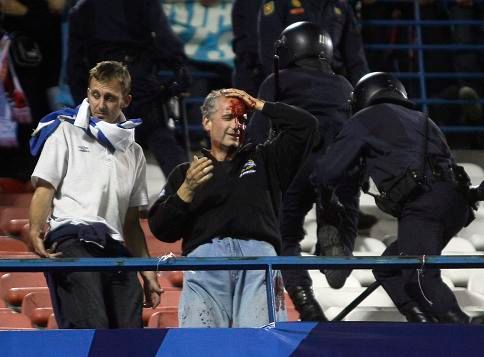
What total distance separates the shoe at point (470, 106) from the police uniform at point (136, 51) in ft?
7.76

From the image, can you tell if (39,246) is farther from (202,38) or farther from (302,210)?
(202,38)

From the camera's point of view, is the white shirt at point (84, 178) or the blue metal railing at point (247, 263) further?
the white shirt at point (84, 178)

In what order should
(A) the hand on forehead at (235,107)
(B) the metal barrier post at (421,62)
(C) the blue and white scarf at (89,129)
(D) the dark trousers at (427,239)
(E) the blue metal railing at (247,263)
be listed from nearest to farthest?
(E) the blue metal railing at (247,263) < (C) the blue and white scarf at (89,129) < (A) the hand on forehead at (235,107) < (D) the dark trousers at (427,239) < (B) the metal barrier post at (421,62)

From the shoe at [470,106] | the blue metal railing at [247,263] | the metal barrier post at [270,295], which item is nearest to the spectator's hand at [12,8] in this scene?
the shoe at [470,106]

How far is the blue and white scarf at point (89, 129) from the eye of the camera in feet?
19.5

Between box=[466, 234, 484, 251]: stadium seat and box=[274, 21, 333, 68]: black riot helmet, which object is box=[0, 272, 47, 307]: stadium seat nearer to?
box=[274, 21, 333, 68]: black riot helmet

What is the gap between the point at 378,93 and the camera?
7.44 meters

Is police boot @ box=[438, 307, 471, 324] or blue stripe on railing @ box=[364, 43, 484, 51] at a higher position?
blue stripe on railing @ box=[364, 43, 484, 51]

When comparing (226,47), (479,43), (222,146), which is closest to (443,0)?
(479,43)

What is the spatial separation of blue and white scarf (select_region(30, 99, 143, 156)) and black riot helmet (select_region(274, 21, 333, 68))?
2.22 meters

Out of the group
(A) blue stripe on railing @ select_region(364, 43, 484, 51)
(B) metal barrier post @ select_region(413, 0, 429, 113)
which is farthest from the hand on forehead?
(A) blue stripe on railing @ select_region(364, 43, 484, 51)

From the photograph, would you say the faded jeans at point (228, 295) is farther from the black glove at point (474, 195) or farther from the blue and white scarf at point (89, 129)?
the black glove at point (474, 195)

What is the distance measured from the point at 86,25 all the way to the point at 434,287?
10.1ft

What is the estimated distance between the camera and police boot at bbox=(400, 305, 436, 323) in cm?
699
